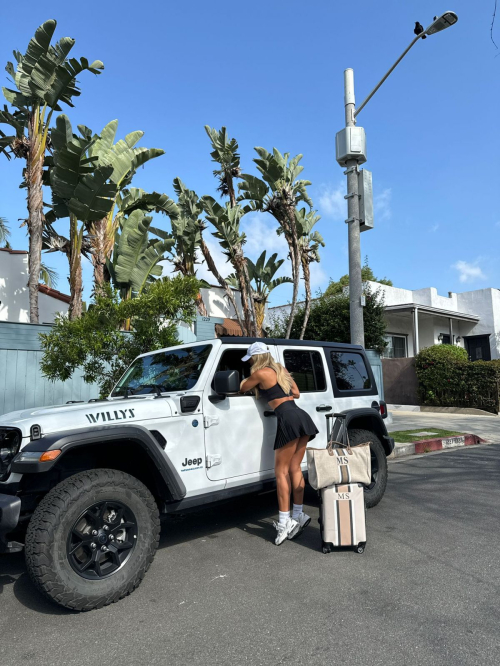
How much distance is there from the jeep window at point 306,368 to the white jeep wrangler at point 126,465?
75 millimetres

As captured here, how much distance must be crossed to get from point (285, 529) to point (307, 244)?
50.1 ft

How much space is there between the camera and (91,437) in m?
3.32

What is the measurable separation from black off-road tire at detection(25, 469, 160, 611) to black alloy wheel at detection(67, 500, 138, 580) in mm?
37

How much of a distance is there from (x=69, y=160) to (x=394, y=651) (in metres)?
11.2

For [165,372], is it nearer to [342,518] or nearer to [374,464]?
[342,518]

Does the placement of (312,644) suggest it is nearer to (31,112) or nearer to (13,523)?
(13,523)

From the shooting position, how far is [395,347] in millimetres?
23531

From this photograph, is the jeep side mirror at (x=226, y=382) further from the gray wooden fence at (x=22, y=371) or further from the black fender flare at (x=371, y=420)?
the gray wooden fence at (x=22, y=371)

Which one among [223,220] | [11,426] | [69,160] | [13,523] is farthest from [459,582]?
[223,220]

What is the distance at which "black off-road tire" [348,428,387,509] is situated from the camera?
542cm

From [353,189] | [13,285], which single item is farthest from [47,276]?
[353,189]

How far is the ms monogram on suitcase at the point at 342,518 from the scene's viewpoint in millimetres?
4156

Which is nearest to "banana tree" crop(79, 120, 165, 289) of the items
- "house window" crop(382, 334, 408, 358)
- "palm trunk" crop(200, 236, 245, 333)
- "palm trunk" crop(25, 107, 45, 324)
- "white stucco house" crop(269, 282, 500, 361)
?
"palm trunk" crop(25, 107, 45, 324)

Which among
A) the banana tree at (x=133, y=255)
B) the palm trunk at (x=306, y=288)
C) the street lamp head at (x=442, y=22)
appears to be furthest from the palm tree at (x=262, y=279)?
the street lamp head at (x=442, y=22)
